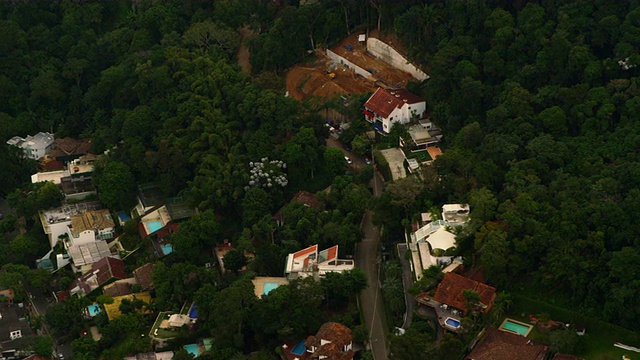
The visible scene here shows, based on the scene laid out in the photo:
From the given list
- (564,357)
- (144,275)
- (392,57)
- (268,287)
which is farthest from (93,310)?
(564,357)

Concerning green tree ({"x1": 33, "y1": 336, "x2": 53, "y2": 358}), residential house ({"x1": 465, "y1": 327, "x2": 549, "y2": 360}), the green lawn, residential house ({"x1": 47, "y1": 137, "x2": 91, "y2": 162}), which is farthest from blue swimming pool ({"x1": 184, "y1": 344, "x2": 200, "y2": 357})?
residential house ({"x1": 47, "y1": 137, "x2": 91, "y2": 162})

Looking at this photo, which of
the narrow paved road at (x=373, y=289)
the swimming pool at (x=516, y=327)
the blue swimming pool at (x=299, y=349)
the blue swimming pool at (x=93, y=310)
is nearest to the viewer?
the swimming pool at (x=516, y=327)

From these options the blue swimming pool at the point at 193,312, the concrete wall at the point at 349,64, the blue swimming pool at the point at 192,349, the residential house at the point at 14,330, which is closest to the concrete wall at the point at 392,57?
the concrete wall at the point at 349,64

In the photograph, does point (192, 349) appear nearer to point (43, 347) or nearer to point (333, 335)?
point (43, 347)

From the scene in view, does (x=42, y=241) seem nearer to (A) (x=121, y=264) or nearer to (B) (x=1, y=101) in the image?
(A) (x=121, y=264)

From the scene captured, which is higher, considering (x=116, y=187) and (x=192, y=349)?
(x=116, y=187)

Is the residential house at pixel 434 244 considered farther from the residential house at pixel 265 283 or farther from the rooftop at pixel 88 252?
the rooftop at pixel 88 252
